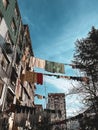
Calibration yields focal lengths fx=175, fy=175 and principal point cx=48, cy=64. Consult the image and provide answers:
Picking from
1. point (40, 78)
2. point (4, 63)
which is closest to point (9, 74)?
point (4, 63)

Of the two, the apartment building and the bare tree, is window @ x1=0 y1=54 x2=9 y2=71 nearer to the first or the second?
the apartment building

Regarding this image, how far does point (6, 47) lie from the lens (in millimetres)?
19297

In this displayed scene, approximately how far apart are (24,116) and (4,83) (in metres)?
3.95

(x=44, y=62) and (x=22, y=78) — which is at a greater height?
(x=44, y=62)

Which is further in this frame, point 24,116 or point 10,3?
point 10,3

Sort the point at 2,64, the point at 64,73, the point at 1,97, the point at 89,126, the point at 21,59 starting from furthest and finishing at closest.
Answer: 1. the point at 21,59
2. the point at 64,73
3. the point at 2,64
4. the point at 1,97
5. the point at 89,126

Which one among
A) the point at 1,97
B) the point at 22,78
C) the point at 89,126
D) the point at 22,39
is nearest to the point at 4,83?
the point at 1,97

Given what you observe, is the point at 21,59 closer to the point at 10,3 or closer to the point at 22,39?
the point at 22,39

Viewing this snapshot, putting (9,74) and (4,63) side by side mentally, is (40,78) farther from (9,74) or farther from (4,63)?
(4,63)

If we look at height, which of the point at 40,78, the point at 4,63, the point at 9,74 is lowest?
the point at 9,74

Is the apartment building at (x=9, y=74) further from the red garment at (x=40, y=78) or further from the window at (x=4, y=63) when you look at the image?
the red garment at (x=40, y=78)

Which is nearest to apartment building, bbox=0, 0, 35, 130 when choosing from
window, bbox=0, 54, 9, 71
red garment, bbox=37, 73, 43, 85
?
window, bbox=0, 54, 9, 71

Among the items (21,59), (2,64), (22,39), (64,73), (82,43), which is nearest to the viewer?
(2,64)

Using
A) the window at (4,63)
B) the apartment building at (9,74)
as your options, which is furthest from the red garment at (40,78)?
the window at (4,63)
